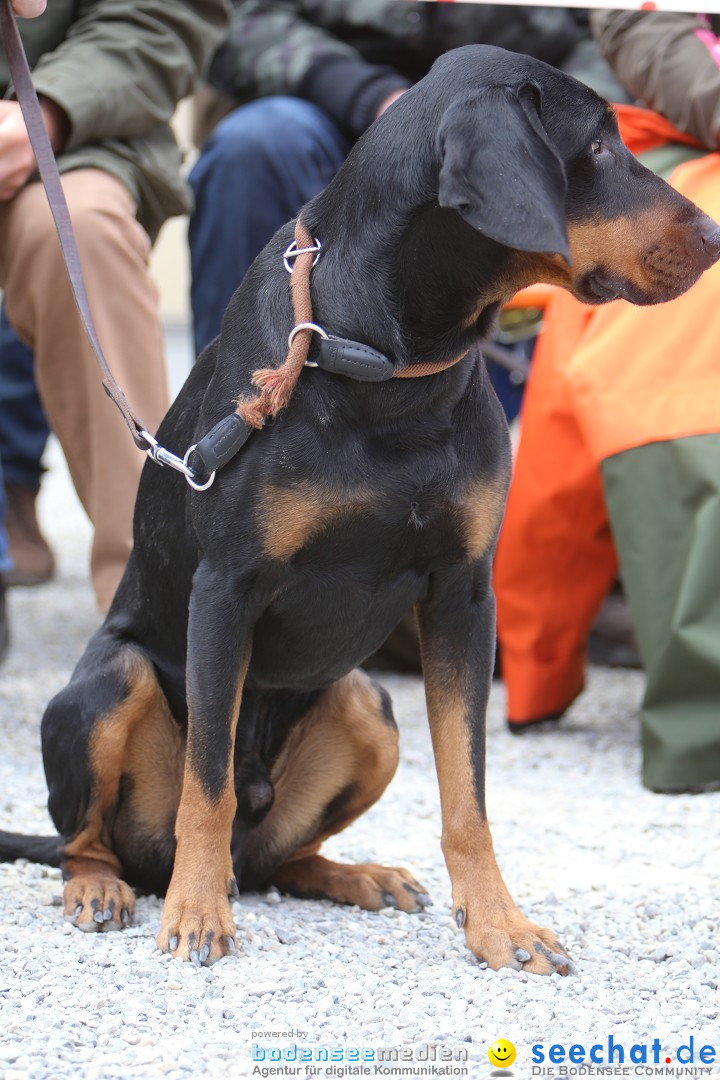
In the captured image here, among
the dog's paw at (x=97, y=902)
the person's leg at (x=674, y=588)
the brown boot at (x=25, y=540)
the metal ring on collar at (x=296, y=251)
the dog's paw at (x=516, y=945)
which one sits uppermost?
the metal ring on collar at (x=296, y=251)

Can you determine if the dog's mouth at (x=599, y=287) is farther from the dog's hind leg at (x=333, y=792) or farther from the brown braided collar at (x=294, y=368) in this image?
the dog's hind leg at (x=333, y=792)

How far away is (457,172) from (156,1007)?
56.4 inches

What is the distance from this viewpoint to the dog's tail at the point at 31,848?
278cm

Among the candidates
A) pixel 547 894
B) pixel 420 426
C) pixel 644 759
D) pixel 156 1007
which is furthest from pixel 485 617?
pixel 644 759

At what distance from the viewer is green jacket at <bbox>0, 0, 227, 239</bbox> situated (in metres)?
3.84

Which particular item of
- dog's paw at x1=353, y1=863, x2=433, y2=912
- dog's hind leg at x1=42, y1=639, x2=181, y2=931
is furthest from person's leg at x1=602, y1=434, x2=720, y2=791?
dog's hind leg at x1=42, y1=639, x2=181, y2=931

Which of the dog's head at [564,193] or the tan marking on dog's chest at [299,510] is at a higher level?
the dog's head at [564,193]

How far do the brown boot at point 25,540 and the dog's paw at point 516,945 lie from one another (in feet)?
12.5

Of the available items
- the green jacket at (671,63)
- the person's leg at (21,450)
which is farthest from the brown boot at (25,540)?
the green jacket at (671,63)

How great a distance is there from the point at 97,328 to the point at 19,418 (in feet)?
7.17

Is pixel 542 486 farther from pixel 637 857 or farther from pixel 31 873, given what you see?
pixel 31 873

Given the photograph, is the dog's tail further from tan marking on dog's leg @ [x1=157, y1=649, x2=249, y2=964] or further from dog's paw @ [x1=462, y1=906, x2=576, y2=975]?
dog's paw @ [x1=462, y1=906, x2=576, y2=975]

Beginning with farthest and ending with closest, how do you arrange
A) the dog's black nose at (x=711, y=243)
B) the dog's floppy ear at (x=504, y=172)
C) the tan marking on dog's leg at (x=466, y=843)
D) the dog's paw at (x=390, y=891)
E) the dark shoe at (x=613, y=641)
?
the dark shoe at (x=613, y=641) < the dog's paw at (x=390, y=891) < the tan marking on dog's leg at (x=466, y=843) < the dog's black nose at (x=711, y=243) < the dog's floppy ear at (x=504, y=172)

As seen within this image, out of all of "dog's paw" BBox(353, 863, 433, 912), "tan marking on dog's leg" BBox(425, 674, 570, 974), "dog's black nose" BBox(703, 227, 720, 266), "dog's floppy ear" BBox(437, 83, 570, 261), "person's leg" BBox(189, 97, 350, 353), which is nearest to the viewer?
"dog's floppy ear" BBox(437, 83, 570, 261)
